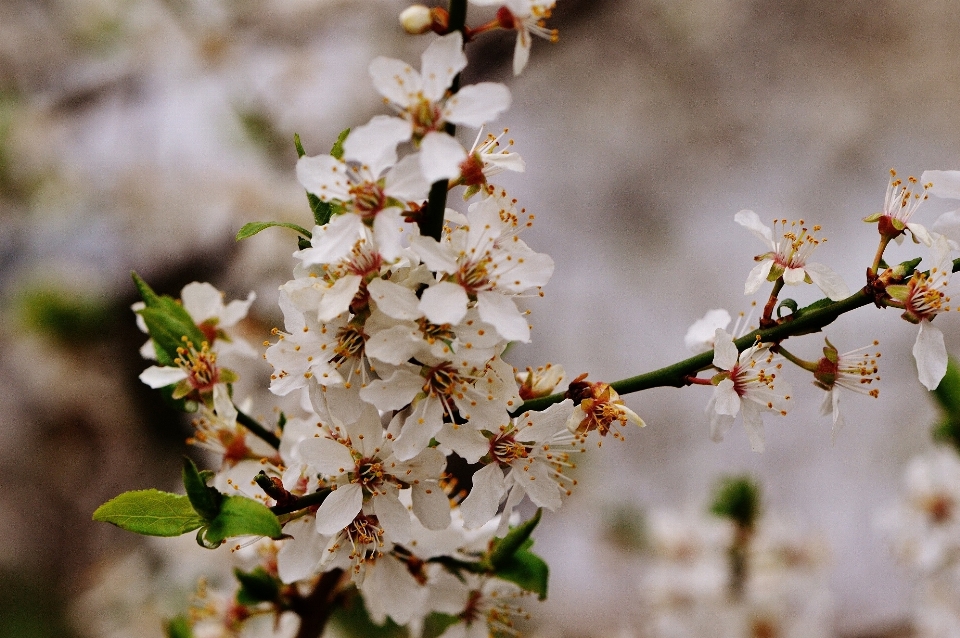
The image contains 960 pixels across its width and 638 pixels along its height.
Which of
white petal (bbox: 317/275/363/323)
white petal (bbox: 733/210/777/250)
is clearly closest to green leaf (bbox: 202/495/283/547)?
white petal (bbox: 317/275/363/323)

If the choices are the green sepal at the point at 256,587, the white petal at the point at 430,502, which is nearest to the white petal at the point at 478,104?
the white petal at the point at 430,502

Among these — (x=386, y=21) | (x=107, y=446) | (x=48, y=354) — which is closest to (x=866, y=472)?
(x=386, y=21)

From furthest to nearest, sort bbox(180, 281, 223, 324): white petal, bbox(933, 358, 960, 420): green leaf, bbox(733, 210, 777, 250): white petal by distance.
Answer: bbox(933, 358, 960, 420): green leaf → bbox(180, 281, 223, 324): white petal → bbox(733, 210, 777, 250): white petal

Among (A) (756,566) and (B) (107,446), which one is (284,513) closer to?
(A) (756,566)

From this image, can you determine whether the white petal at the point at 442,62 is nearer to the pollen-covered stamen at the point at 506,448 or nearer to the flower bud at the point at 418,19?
the flower bud at the point at 418,19

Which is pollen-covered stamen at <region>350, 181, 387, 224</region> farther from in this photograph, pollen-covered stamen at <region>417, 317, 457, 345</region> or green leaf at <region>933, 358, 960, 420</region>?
green leaf at <region>933, 358, 960, 420</region>

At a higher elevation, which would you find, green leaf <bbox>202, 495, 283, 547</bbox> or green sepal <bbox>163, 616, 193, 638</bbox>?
green leaf <bbox>202, 495, 283, 547</bbox>
